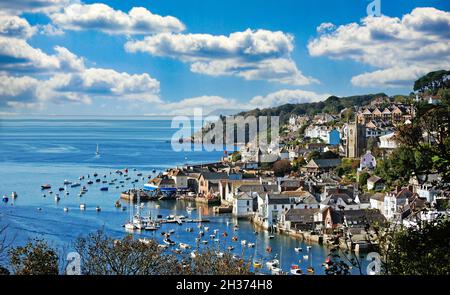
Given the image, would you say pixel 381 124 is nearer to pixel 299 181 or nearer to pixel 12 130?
pixel 299 181

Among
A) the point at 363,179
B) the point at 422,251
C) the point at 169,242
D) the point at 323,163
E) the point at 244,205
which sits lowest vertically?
the point at 169,242

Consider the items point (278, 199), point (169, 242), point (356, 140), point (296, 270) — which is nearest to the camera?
point (296, 270)

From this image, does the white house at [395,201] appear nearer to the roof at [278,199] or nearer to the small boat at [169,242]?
the roof at [278,199]

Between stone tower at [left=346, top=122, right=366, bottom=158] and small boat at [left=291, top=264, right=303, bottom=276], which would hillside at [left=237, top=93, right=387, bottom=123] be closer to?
stone tower at [left=346, top=122, right=366, bottom=158]

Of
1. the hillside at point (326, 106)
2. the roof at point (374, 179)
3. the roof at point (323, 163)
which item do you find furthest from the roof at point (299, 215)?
the hillside at point (326, 106)

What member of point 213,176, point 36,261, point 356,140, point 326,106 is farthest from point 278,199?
point 326,106

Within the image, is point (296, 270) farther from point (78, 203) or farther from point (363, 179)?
point (78, 203)

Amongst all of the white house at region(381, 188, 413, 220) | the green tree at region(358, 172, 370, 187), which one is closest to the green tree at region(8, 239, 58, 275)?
the white house at region(381, 188, 413, 220)

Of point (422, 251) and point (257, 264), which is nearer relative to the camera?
point (422, 251)
